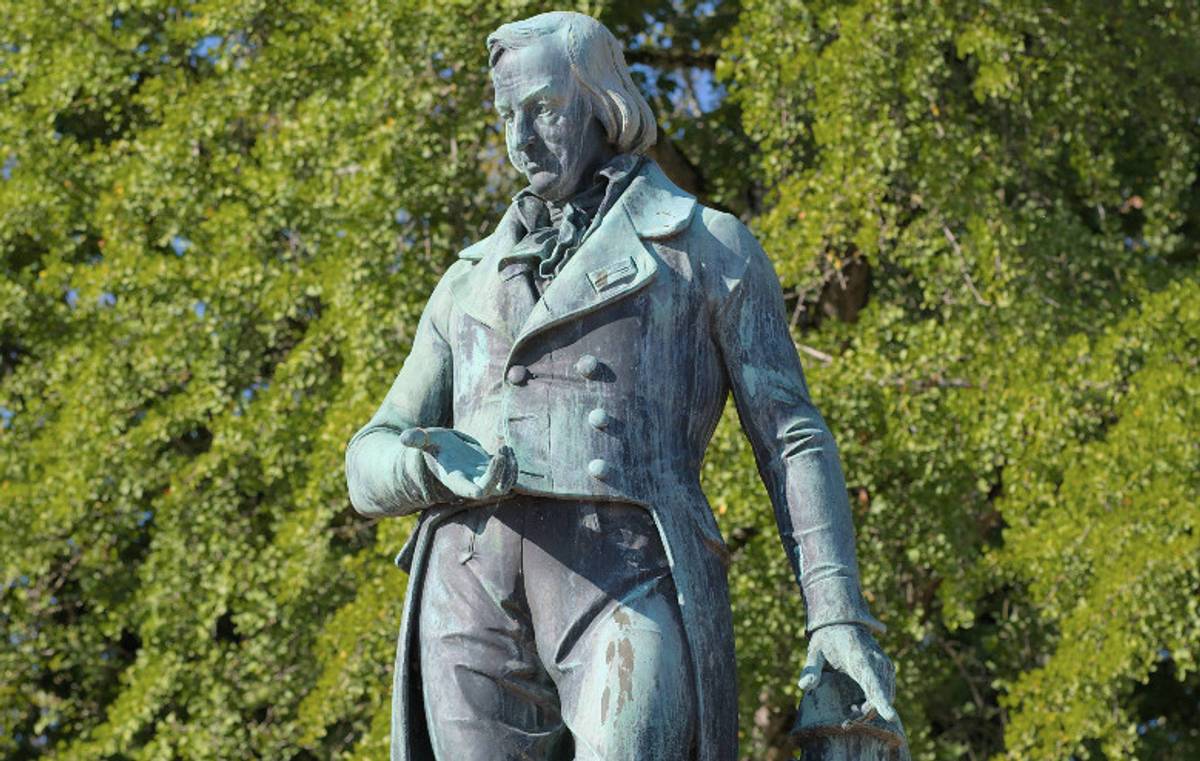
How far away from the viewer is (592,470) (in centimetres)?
516

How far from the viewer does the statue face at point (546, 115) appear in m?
5.41

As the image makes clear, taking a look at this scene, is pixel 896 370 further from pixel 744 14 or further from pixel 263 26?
pixel 263 26

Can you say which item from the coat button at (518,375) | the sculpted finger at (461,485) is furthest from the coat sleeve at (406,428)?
the coat button at (518,375)

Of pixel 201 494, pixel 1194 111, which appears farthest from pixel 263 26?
pixel 1194 111

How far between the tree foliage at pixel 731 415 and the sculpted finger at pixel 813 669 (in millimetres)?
9402

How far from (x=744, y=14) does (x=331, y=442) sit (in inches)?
145

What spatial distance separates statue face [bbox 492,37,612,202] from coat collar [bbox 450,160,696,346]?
0.12m

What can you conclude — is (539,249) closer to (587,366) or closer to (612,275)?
(612,275)

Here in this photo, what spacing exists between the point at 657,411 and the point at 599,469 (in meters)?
0.18

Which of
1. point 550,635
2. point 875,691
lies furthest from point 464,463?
point 875,691

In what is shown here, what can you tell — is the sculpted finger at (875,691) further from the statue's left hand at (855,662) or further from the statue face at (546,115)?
the statue face at (546,115)

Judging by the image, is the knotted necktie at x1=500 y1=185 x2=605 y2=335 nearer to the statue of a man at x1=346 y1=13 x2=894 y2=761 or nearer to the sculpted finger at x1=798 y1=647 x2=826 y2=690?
the statue of a man at x1=346 y1=13 x2=894 y2=761

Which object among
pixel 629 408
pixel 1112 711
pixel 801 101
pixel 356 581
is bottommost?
pixel 629 408

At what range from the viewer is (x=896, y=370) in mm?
15562
